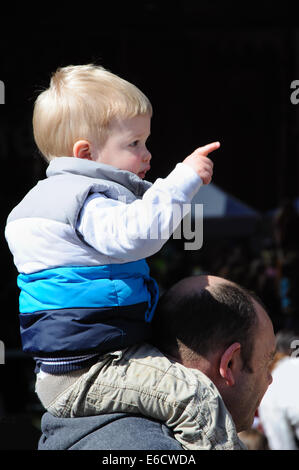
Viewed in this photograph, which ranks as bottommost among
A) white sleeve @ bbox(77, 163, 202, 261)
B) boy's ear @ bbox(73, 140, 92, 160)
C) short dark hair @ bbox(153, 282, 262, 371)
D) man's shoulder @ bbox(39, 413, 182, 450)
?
man's shoulder @ bbox(39, 413, 182, 450)

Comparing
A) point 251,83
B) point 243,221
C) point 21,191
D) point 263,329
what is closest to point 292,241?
point 243,221

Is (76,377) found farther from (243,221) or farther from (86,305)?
(243,221)

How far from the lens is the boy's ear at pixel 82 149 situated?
177 cm

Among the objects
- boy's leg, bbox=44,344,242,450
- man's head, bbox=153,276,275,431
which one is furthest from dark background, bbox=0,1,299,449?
boy's leg, bbox=44,344,242,450

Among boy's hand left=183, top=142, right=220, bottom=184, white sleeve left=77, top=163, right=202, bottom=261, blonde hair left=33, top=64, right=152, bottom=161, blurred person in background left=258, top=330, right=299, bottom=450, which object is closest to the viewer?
white sleeve left=77, top=163, right=202, bottom=261

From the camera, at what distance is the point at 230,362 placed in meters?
1.77

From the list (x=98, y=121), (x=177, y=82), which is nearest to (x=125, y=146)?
(x=98, y=121)

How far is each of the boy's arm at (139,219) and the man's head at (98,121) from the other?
188 millimetres

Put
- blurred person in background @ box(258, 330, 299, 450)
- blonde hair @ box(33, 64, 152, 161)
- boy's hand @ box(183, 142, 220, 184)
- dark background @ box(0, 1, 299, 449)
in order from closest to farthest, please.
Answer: boy's hand @ box(183, 142, 220, 184), blonde hair @ box(33, 64, 152, 161), blurred person in background @ box(258, 330, 299, 450), dark background @ box(0, 1, 299, 449)

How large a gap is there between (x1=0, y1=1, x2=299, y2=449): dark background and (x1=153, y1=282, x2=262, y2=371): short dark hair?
3.78 metres

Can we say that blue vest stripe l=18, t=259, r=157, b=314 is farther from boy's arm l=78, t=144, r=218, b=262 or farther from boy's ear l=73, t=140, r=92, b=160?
boy's ear l=73, t=140, r=92, b=160

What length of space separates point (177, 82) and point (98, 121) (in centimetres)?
518

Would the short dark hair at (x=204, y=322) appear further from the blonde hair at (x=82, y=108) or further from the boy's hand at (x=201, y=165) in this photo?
the blonde hair at (x=82, y=108)

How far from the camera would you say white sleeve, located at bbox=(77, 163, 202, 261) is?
1.54 meters
